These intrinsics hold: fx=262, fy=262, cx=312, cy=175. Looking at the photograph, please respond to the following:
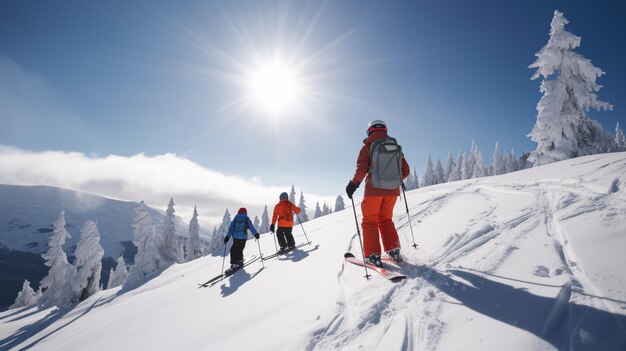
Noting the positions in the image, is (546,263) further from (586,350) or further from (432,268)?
(586,350)

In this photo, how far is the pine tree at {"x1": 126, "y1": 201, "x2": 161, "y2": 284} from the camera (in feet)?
106

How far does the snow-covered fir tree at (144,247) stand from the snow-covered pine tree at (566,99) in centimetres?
4207

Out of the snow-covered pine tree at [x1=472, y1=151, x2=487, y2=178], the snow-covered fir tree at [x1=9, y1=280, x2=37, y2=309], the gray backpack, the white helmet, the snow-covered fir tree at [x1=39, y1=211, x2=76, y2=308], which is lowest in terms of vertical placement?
the snow-covered fir tree at [x1=9, y1=280, x2=37, y2=309]

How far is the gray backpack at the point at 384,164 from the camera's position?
4.44 m

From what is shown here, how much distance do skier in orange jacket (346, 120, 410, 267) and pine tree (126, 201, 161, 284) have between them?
35.6 m

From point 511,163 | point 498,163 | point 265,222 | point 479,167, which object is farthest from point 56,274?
point 511,163

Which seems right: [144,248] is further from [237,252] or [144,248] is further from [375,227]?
[375,227]

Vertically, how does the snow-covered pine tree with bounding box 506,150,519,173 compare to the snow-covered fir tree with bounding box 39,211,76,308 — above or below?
above

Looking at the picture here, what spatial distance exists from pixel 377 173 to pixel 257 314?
2859mm

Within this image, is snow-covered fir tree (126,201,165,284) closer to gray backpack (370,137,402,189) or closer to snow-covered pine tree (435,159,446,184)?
gray backpack (370,137,402,189)

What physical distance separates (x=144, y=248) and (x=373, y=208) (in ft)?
122

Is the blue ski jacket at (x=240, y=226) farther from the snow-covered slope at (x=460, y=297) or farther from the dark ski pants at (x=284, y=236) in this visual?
the snow-covered slope at (x=460, y=297)

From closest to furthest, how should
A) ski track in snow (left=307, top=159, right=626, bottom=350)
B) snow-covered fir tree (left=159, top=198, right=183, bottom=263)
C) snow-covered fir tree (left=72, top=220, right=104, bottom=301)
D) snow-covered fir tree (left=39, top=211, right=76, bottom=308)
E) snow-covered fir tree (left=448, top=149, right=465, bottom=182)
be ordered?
ski track in snow (left=307, top=159, right=626, bottom=350) < snow-covered fir tree (left=72, top=220, right=104, bottom=301) < snow-covered fir tree (left=39, top=211, right=76, bottom=308) < snow-covered fir tree (left=159, top=198, right=183, bottom=263) < snow-covered fir tree (left=448, top=149, right=465, bottom=182)

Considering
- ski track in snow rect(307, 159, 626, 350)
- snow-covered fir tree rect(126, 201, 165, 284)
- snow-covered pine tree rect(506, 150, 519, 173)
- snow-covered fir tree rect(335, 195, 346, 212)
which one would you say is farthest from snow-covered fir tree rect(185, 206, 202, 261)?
snow-covered pine tree rect(506, 150, 519, 173)
